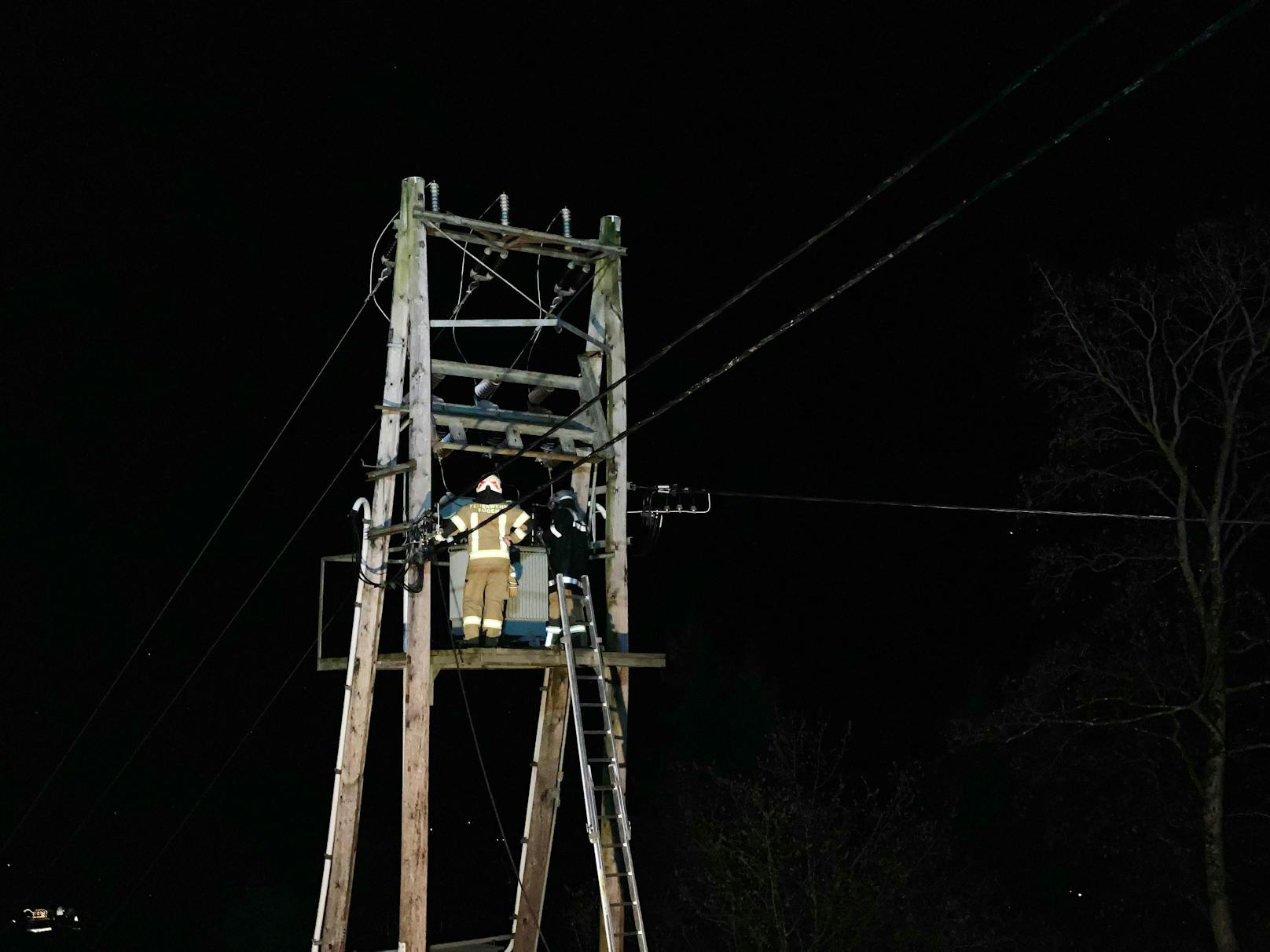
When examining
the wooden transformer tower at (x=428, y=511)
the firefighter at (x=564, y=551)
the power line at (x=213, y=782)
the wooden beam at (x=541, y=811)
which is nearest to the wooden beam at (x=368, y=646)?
the wooden transformer tower at (x=428, y=511)

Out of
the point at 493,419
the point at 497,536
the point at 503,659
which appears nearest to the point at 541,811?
the point at 503,659

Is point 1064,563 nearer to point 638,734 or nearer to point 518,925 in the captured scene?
point 518,925

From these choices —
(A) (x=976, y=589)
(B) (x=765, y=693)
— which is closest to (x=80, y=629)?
(B) (x=765, y=693)

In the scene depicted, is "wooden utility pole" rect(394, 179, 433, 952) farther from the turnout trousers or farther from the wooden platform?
the turnout trousers

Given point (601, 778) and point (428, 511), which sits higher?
point (428, 511)

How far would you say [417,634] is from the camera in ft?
39.9

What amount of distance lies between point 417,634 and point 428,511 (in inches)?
38.8

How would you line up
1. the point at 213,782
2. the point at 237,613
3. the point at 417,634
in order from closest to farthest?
the point at 417,634
the point at 213,782
the point at 237,613

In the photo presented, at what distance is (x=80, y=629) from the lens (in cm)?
5347

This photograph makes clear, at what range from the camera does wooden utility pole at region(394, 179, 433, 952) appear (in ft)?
38.9

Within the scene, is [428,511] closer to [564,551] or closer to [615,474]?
[564,551]

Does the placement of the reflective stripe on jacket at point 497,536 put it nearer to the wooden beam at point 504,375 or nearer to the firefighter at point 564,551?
the firefighter at point 564,551

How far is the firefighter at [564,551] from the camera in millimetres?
13055

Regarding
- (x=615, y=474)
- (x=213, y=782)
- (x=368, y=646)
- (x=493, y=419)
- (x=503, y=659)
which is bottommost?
(x=213, y=782)
